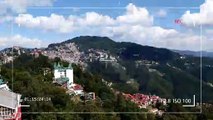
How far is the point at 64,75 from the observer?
9.17 m

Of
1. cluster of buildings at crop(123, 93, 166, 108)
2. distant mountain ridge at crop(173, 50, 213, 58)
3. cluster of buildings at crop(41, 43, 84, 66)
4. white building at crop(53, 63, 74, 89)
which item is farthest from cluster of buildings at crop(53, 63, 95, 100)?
A: distant mountain ridge at crop(173, 50, 213, 58)

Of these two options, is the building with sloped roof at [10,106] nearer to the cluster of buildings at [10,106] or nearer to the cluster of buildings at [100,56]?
the cluster of buildings at [10,106]

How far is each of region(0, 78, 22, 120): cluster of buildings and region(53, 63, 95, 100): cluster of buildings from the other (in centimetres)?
139

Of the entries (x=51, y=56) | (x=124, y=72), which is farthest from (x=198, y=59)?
(x=51, y=56)

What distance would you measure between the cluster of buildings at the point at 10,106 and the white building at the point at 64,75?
1.60 m

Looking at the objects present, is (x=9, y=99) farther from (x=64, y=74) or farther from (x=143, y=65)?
(x=64, y=74)

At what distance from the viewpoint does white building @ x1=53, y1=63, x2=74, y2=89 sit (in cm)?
881

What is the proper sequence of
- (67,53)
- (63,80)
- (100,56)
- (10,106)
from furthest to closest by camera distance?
(63,80) → (67,53) → (100,56) → (10,106)

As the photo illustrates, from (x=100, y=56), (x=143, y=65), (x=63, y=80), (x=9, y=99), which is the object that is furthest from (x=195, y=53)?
(x=63, y=80)

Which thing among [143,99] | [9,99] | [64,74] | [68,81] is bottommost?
[143,99]

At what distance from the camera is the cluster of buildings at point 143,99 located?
26.1 feet

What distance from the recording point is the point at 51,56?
9156 mm

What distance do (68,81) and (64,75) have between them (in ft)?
0.57

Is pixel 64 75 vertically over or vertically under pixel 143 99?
over
